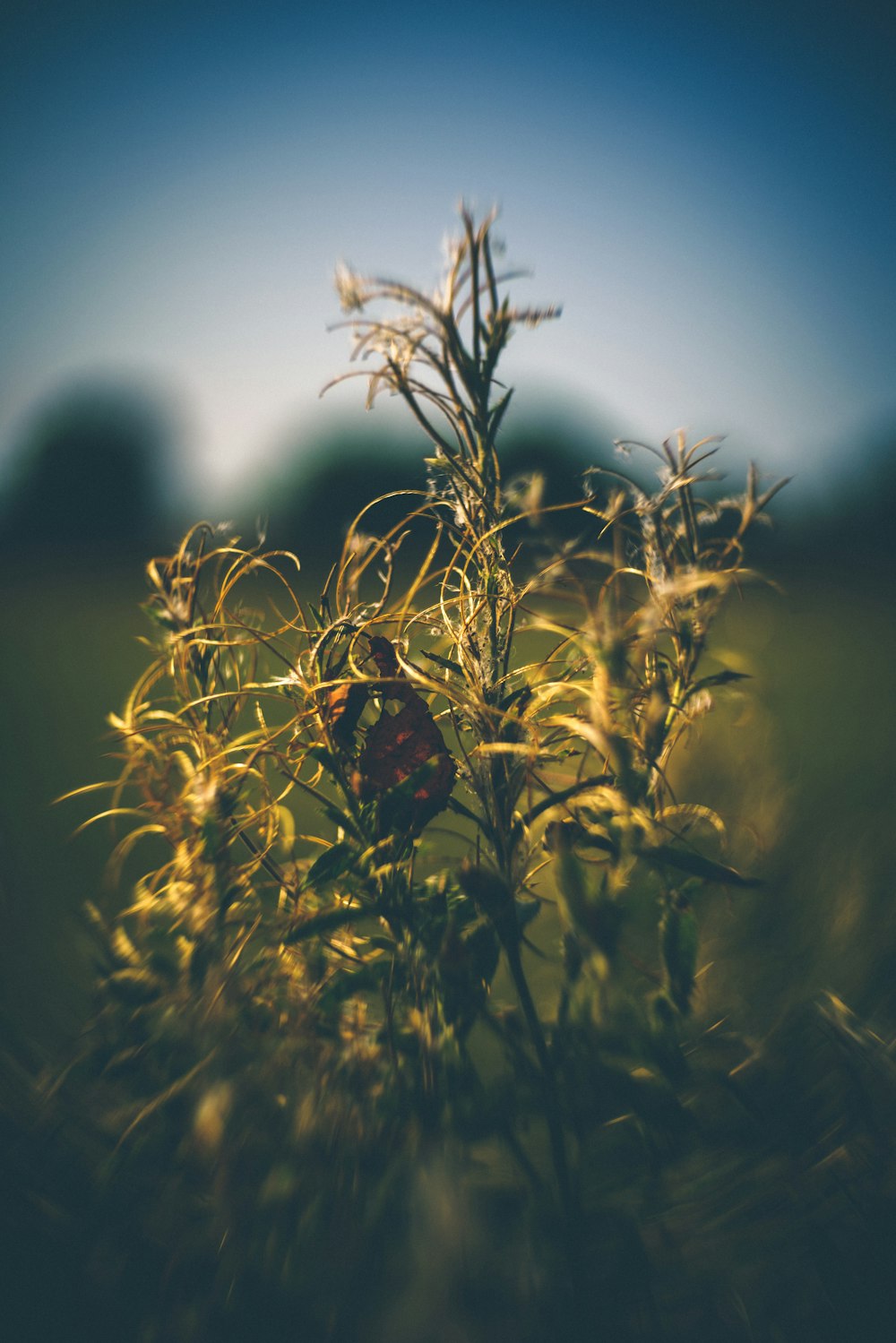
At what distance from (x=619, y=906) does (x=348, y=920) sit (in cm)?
12

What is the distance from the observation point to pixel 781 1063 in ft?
1.15

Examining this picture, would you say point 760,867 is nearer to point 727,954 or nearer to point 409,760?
point 727,954

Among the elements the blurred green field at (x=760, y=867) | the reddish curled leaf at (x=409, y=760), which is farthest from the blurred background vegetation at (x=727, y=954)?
the reddish curled leaf at (x=409, y=760)

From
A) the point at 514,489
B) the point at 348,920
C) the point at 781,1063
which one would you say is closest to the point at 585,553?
the point at 514,489

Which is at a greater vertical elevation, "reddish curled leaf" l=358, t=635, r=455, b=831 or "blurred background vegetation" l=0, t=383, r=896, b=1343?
"reddish curled leaf" l=358, t=635, r=455, b=831

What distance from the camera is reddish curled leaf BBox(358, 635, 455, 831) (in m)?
0.28

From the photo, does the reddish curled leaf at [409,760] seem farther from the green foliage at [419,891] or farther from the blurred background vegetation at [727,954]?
the blurred background vegetation at [727,954]

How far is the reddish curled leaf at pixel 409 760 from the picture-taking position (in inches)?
11.0

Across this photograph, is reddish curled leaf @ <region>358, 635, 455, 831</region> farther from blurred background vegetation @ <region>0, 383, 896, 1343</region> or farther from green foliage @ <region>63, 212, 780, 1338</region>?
blurred background vegetation @ <region>0, 383, 896, 1343</region>

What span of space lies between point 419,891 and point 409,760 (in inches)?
2.8

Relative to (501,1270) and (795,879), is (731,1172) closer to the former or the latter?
(501,1270)

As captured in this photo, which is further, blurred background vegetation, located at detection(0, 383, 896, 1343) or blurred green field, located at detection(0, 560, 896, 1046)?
blurred green field, located at detection(0, 560, 896, 1046)


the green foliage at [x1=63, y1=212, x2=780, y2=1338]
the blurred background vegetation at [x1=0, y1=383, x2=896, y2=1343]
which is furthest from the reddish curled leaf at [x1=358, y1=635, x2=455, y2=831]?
the blurred background vegetation at [x1=0, y1=383, x2=896, y2=1343]

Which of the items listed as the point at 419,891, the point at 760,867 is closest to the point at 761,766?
the point at 760,867
